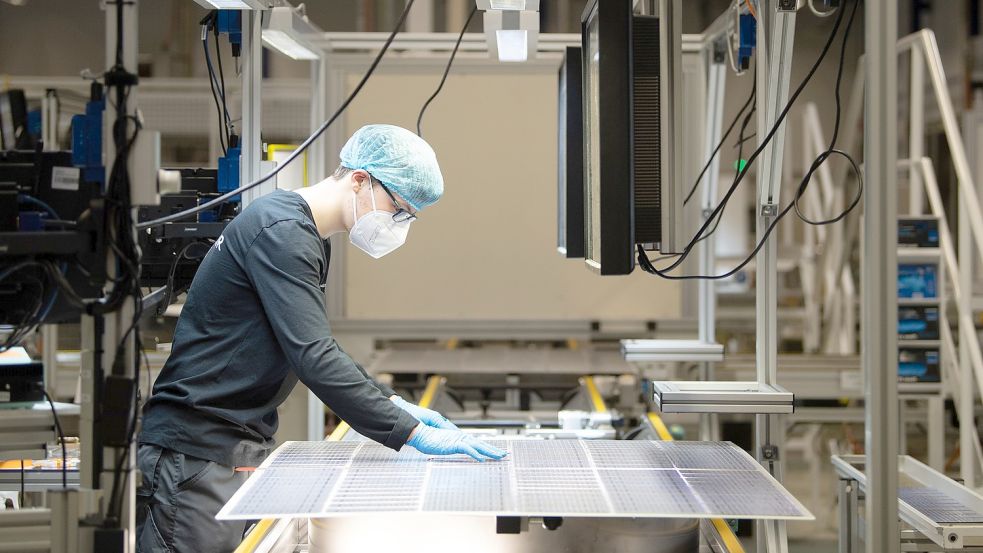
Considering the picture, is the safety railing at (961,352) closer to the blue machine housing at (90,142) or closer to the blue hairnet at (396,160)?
the blue hairnet at (396,160)

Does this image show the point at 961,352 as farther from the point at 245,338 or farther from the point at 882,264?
the point at 245,338

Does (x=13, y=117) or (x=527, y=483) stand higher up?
(x=13, y=117)

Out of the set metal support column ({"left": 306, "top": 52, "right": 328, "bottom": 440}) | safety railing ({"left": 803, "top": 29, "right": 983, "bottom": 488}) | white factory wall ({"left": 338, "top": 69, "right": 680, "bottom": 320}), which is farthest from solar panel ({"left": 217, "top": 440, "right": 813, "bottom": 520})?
white factory wall ({"left": 338, "top": 69, "right": 680, "bottom": 320})

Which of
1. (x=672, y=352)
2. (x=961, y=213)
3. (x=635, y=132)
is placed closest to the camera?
(x=635, y=132)

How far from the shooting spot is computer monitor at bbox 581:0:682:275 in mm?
1647

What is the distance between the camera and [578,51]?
2.42m

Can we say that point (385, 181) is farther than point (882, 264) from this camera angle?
Yes

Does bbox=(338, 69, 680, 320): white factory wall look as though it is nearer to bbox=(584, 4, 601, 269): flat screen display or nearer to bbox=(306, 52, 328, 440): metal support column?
bbox=(306, 52, 328, 440): metal support column

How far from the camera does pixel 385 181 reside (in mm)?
2105

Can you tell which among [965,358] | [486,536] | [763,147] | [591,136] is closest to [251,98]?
[591,136]

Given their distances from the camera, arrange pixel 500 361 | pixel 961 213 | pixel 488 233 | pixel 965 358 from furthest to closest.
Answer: pixel 488 233, pixel 500 361, pixel 961 213, pixel 965 358

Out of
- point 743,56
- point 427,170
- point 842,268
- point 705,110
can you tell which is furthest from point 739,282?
point 427,170

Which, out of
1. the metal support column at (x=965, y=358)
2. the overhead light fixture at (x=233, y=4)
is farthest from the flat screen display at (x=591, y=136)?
the metal support column at (x=965, y=358)

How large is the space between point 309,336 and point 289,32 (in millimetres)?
1354
